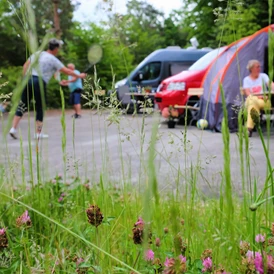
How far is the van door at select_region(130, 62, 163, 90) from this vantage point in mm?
16353

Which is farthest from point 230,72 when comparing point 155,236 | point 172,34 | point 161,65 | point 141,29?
point 172,34

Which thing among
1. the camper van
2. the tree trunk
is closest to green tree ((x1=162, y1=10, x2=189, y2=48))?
the tree trunk

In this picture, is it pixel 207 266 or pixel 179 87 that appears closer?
pixel 207 266

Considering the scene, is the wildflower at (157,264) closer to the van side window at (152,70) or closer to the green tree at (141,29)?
the green tree at (141,29)

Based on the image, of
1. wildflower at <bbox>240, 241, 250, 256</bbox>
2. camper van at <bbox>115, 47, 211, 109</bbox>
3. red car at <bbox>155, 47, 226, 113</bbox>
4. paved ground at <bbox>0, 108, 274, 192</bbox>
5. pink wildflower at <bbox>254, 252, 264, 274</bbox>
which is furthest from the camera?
camper van at <bbox>115, 47, 211, 109</bbox>

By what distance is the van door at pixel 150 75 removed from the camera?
1635 cm

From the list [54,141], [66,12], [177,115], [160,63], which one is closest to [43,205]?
[54,141]

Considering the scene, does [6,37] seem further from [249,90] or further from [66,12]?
[249,90]

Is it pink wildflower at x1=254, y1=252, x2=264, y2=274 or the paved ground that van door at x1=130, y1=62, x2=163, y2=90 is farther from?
pink wildflower at x1=254, y1=252, x2=264, y2=274

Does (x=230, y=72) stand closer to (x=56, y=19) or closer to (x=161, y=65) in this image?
(x=161, y=65)

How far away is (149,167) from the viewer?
397 mm

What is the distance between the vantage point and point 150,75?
16.5 m

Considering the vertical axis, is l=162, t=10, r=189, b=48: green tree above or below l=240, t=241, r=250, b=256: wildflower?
above

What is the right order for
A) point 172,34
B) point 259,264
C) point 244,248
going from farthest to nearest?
point 172,34
point 244,248
point 259,264
